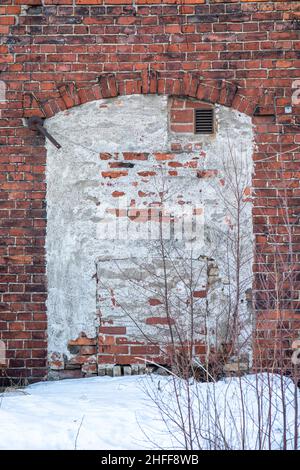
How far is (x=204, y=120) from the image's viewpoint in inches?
246

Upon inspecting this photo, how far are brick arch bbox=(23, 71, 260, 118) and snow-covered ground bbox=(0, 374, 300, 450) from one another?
2.33m

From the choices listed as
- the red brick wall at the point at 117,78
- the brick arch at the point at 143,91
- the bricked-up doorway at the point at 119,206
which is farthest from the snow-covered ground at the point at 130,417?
the brick arch at the point at 143,91

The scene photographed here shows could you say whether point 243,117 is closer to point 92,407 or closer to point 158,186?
point 158,186

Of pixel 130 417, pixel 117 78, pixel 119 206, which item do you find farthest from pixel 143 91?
pixel 130 417

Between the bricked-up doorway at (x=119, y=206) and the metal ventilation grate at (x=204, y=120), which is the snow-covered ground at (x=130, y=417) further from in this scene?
the metal ventilation grate at (x=204, y=120)

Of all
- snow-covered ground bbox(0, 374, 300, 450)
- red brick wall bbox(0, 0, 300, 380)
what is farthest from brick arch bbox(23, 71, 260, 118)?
snow-covered ground bbox(0, 374, 300, 450)

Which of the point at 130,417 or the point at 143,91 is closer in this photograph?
the point at 130,417

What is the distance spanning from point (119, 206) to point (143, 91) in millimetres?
997

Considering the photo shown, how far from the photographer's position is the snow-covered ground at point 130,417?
4.17 metres

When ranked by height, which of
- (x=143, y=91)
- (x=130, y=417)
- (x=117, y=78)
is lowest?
(x=130, y=417)

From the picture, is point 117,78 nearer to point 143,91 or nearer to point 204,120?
point 143,91
